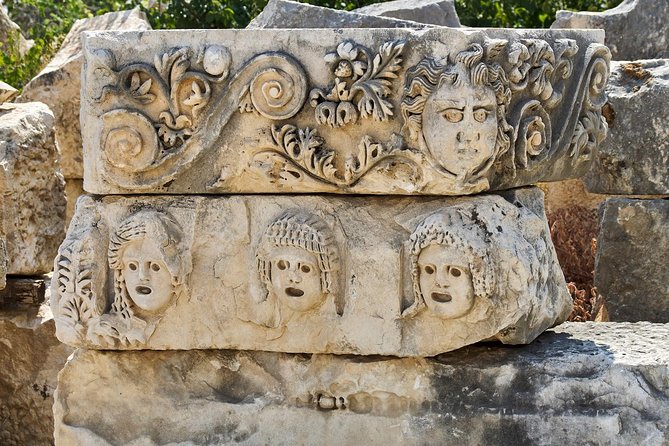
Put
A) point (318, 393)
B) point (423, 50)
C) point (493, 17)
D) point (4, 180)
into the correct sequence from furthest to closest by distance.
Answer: point (493, 17) → point (4, 180) → point (318, 393) → point (423, 50)

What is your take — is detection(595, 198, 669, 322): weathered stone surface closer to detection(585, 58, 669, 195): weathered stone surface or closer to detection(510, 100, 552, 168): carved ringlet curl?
detection(585, 58, 669, 195): weathered stone surface

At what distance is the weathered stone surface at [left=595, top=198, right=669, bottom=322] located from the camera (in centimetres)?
A: 623

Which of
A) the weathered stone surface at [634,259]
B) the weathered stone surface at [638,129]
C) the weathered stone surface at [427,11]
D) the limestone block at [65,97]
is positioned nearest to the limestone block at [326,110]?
the weathered stone surface at [638,129]

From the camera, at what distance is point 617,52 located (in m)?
6.98

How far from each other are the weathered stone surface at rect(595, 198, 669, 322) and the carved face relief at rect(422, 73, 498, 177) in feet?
6.55

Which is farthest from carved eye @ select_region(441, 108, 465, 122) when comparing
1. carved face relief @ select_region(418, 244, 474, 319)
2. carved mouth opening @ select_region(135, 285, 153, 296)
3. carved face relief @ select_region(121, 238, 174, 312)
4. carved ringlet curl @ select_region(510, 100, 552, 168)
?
carved mouth opening @ select_region(135, 285, 153, 296)

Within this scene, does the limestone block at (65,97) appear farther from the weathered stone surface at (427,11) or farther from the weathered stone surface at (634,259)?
the weathered stone surface at (634,259)

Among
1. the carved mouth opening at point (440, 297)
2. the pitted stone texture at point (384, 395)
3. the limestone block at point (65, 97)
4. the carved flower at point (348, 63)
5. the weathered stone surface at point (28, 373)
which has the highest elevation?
the carved flower at point (348, 63)

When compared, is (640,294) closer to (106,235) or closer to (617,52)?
(617,52)

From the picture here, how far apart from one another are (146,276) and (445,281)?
1101mm

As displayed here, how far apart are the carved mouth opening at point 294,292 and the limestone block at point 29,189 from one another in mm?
1927

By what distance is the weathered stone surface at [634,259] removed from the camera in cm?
623

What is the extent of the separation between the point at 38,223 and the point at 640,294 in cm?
289

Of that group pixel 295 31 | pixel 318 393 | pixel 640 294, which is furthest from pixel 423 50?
pixel 640 294
